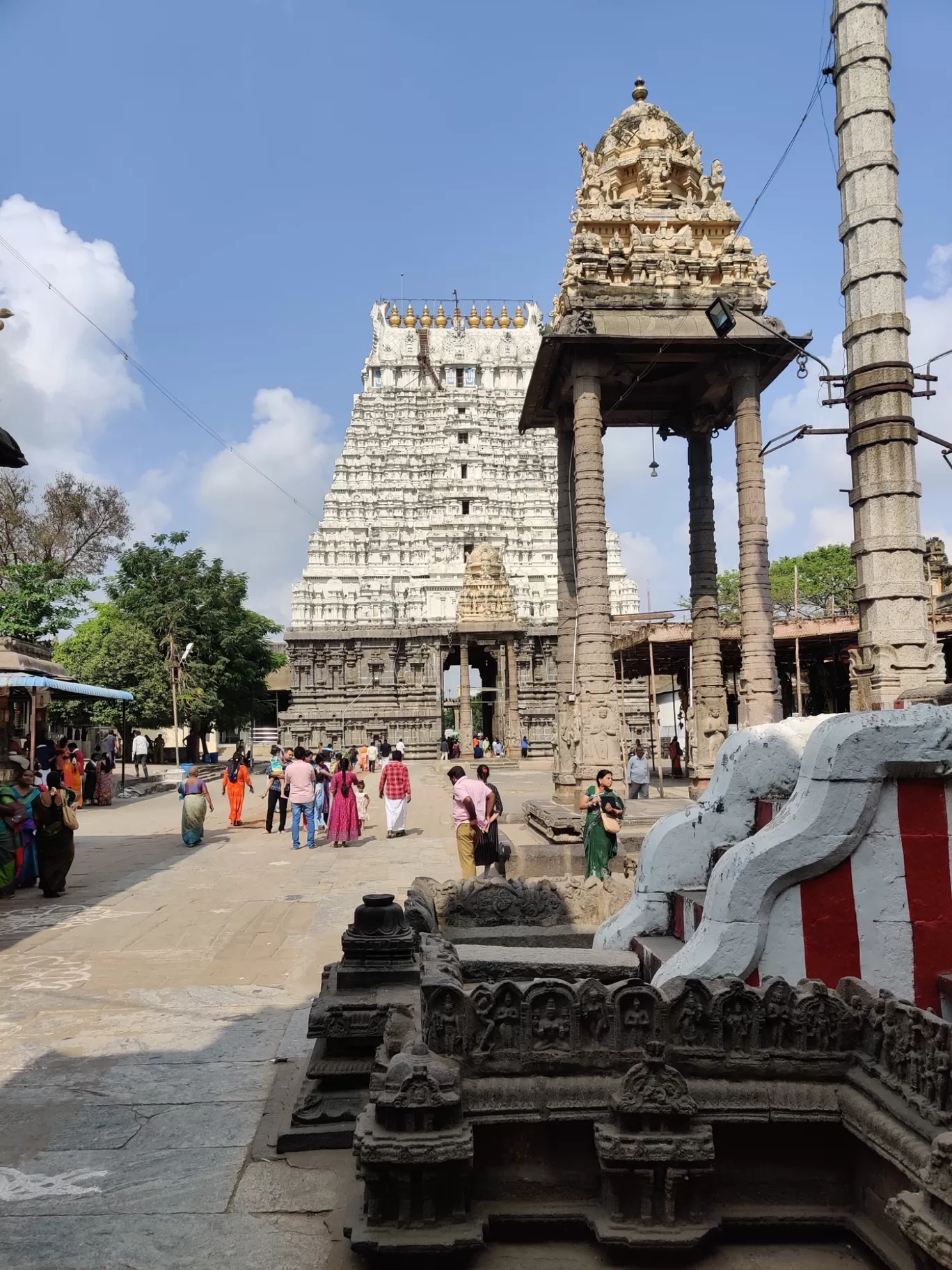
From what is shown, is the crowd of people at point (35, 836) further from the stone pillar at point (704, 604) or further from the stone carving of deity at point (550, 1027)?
the stone pillar at point (704, 604)

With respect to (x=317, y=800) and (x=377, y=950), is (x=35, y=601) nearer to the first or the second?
(x=317, y=800)

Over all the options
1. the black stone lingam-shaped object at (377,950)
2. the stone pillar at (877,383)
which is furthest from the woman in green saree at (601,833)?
the black stone lingam-shaped object at (377,950)

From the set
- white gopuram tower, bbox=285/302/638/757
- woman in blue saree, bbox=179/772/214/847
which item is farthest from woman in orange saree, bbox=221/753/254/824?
white gopuram tower, bbox=285/302/638/757

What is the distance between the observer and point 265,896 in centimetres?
966

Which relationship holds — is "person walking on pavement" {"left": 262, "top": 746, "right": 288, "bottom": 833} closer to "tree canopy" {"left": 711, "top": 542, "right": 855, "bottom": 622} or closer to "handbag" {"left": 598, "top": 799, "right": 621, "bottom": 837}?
"handbag" {"left": 598, "top": 799, "right": 621, "bottom": 837}

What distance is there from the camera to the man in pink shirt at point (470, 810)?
9.08m

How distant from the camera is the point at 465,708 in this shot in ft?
117

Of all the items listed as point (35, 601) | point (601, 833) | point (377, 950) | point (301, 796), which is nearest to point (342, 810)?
point (301, 796)

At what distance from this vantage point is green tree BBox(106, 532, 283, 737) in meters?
34.6

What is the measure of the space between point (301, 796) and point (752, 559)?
854 cm

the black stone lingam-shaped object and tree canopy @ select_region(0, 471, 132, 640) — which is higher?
tree canopy @ select_region(0, 471, 132, 640)

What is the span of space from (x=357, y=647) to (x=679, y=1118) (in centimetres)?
3989

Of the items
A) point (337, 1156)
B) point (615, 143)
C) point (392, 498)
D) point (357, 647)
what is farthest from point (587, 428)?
point (392, 498)

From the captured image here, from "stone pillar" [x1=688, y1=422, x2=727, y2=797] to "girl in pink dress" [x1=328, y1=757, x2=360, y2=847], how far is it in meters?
6.45
